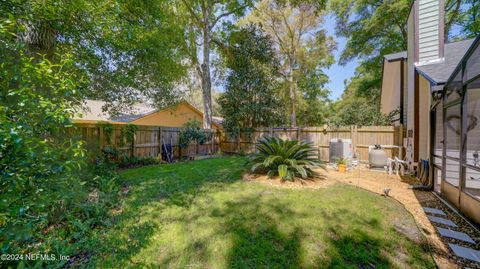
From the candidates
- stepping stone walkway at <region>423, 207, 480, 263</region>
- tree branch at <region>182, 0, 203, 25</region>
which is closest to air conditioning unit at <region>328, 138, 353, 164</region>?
stepping stone walkway at <region>423, 207, 480, 263</region>

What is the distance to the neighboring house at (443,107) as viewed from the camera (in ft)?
9.23

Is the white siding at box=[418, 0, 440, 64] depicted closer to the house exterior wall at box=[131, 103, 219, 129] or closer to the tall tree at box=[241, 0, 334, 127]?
the tall tree at box=[241, 0, 334, 127]

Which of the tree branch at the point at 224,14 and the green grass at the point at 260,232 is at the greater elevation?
the tree branch at the point at 224,14

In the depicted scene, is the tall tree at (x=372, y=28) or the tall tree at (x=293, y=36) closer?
the tall tree at (x=372, y=28)

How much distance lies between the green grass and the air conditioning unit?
3.16 m

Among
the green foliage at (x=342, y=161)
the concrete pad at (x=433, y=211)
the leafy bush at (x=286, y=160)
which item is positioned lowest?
the concrete pad at (x=433, y=211)

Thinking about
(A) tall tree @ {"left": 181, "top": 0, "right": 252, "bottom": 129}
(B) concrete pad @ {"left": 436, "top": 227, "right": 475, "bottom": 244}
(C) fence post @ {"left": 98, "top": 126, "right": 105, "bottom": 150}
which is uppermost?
(A) tall tree @ {"left": 181, "top": 0, "right": 252, "bottom": 129}

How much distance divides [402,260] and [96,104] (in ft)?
51.3

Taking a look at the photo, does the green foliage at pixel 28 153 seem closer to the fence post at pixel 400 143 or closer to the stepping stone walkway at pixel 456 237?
the stepping stone walkway at pixel 456 237

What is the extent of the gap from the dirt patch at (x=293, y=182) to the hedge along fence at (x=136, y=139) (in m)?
4.61

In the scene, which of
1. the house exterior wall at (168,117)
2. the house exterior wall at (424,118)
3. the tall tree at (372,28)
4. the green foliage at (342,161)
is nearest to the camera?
the house exterior wall at (424,118)

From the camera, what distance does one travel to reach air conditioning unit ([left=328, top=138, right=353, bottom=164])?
661cm

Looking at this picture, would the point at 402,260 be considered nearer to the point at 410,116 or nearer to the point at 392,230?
the point at 392,230

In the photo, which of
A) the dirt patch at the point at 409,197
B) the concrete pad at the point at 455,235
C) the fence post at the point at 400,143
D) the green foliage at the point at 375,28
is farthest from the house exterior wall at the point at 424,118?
the green foliage at the point at 375,28
